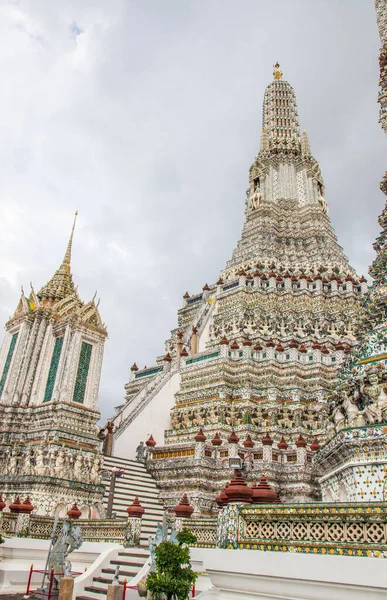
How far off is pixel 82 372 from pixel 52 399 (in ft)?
5.29

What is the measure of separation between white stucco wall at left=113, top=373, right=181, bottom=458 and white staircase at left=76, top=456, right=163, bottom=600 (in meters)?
2.07

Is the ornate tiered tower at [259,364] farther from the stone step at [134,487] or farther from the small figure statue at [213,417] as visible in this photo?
the stone step at [134,487]

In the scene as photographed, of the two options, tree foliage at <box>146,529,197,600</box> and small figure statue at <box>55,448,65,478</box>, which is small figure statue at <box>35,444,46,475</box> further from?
tree foliage at <box>146,529,197,600</box>

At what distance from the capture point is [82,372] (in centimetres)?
1970

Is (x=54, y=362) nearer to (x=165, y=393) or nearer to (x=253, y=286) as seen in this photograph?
(x=165, y=393)

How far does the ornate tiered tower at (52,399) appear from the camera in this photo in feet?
52.4

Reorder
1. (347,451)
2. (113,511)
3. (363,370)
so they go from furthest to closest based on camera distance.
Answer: (113,511) → (363,370) → (347,451)

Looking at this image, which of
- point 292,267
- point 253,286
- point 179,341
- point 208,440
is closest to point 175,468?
point 208,440

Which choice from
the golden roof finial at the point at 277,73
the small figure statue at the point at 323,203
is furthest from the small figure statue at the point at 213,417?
the golden roof finial at the point at 277,73

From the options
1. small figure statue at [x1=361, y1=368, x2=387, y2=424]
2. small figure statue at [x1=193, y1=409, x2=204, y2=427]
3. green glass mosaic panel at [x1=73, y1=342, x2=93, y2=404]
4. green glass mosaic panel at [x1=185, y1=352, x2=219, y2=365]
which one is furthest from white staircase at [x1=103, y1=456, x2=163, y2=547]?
small figure statue at [x1=361, y1=368, x2=387, y2=424]

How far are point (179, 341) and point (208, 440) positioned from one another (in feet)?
37.6

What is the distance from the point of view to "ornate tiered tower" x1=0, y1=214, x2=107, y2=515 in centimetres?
1597

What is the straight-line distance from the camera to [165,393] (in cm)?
2569

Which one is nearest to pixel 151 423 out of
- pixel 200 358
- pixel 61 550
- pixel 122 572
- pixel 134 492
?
pixel 200 358
